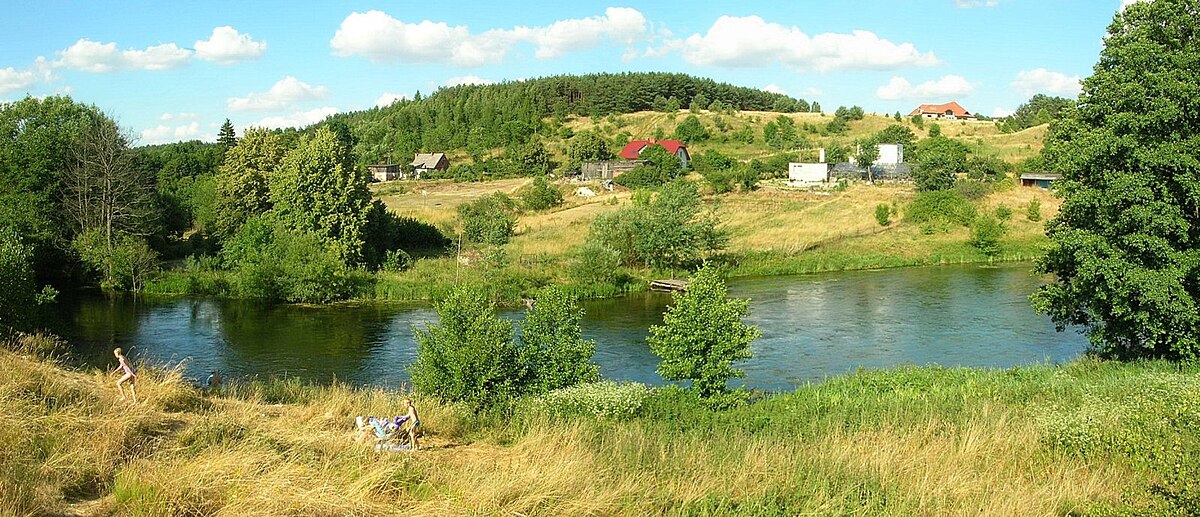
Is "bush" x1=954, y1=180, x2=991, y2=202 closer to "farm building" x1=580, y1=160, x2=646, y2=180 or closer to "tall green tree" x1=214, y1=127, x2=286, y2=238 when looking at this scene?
"farm building" x1=580, y1=160, x2=646, y2=180

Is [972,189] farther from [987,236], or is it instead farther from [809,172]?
[809,172]

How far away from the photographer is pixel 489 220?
4878cm

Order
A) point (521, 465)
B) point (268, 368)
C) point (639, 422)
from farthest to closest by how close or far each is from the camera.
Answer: point (268, 368) < point (639, 422) < point (521, 465)

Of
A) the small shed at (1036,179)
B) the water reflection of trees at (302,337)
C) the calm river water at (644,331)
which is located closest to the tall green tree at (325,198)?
the water reflection of trees at (302,337)

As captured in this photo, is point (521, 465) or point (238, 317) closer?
point (521, 465)

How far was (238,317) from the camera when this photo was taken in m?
33.8

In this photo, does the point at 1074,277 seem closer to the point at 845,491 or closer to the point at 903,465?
the point at 903,465

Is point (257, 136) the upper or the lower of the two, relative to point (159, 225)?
upper

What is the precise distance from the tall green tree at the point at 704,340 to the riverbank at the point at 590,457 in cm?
271

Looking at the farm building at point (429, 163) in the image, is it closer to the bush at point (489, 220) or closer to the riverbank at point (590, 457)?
the bush at point (489, 220)

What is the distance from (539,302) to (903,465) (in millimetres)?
9439

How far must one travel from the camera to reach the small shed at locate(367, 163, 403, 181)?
9262 centimetres

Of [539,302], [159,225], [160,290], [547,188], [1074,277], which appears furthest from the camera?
[547,188]

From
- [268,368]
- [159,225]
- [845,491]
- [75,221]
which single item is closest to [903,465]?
[845,491]
